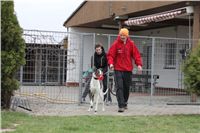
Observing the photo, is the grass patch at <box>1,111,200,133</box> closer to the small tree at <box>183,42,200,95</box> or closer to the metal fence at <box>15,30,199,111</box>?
the small tree at <box>183,42,200,95</box>

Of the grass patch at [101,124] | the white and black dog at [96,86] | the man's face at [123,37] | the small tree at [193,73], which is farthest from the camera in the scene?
the white and black dog at [96,86]

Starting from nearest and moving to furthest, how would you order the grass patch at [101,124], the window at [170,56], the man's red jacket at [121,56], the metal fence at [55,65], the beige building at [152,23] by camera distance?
the grass patch at [101,124]
the man's red jacket at [121,56]
the metal fence at [55,65]
the beige building at [152,23]
the window at [170,56]

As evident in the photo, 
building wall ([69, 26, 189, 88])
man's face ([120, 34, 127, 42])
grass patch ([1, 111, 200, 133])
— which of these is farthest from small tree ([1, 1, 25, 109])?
building wall ([69, 26, 189, 88])

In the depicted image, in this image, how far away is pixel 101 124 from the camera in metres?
8.75

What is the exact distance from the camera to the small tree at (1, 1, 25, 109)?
1006 cm

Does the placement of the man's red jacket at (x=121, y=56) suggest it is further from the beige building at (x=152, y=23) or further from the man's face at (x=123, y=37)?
the beige building at (x=152, y=23)

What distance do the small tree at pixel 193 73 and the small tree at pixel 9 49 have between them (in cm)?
376

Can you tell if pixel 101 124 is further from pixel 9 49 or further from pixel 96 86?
pixel 9 49

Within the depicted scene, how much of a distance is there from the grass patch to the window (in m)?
6.61

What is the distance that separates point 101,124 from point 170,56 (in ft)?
31.4

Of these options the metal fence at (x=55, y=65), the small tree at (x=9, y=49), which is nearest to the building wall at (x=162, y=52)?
the metal fence at (x=55, y=65)

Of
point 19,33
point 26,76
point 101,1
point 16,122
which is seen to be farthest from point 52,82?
point 101,1

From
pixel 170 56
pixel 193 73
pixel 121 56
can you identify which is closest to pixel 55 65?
pixel 121 56

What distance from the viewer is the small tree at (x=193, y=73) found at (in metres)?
10.7
